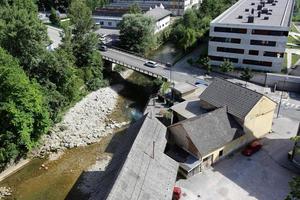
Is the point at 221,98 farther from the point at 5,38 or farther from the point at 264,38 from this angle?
the point at 5,38

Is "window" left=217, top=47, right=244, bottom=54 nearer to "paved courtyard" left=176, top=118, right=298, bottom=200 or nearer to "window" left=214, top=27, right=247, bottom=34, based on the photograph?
"window" left=214, top=27, right=247, bottom=34

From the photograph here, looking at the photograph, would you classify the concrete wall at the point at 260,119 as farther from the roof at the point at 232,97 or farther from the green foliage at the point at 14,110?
the green foliage at the point at 14,110

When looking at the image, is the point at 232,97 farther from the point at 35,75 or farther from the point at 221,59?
the point at 35,75

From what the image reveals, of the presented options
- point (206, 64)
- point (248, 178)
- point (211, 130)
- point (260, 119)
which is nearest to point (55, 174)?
point (211, 130)

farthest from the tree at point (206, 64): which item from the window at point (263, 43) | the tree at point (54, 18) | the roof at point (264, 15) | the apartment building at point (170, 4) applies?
the apartment building at point (170, 4)

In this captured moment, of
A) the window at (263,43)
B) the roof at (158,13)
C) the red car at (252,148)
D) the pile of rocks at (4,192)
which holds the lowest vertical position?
the pile of rocks at (4,192)

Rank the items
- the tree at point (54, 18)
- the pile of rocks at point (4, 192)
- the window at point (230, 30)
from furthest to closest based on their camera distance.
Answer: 1. the tree at point (54, 18)
2. the window at point (230, 30)
3. the pile of rocks at point (4, 192)

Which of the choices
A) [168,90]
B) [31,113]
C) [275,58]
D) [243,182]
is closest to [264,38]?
[275,58]
